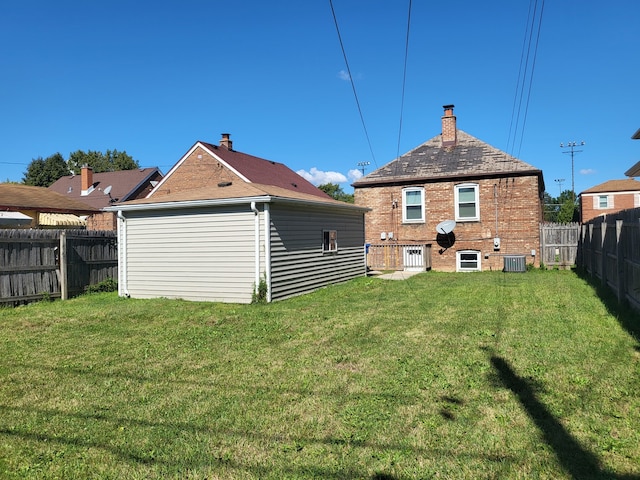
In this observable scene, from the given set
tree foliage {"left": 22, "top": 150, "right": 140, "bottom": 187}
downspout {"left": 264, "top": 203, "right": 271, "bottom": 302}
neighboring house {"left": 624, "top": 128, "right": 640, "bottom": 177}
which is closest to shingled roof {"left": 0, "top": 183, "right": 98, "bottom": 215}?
downspout {"left": 264, "top": 203, "right": 271, "bottom": 302}

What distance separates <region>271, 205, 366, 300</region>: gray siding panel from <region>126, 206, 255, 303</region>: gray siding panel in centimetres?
70

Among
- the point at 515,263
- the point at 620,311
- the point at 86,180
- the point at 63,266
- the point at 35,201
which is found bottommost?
the point at 620,311

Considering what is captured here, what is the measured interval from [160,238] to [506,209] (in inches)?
556

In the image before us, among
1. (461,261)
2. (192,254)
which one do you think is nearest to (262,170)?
(461,261)

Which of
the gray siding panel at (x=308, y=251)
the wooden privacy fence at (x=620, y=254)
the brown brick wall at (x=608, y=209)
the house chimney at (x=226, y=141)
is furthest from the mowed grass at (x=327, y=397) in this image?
the brown brick wall at (x=608, y=209)

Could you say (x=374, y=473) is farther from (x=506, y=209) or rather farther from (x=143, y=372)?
(x=506, y=209)

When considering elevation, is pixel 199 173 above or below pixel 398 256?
above

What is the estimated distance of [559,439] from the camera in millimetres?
3441

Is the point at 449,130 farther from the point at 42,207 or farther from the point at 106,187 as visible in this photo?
the point at 106,187

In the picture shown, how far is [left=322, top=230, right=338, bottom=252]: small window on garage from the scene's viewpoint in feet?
43.7

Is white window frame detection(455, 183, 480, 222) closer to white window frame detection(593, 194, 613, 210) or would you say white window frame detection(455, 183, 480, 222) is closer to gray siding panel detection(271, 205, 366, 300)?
gray siding panel detection(271, 205, 366, 300)

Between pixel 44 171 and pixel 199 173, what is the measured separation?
4667cm

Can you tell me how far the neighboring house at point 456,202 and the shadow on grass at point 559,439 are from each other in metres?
14.5

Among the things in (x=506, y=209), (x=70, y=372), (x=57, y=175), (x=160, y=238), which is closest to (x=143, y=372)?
(x=70, y=372)
